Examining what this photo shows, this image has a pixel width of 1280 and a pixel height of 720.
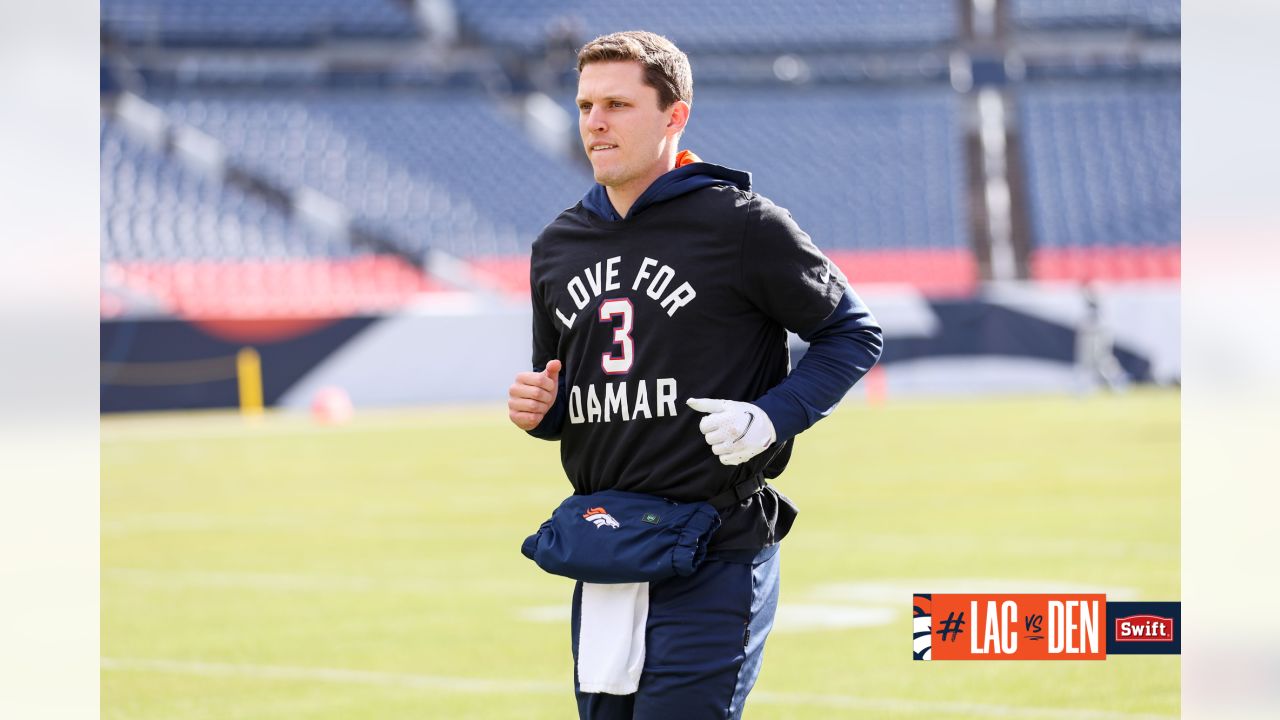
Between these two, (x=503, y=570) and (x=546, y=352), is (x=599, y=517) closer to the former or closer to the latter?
(x=546, y=352)

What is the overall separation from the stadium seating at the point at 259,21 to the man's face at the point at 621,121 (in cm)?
3380

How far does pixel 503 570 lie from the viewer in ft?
34.5

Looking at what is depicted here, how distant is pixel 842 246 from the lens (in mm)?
36250

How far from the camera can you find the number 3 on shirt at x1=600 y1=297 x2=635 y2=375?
12.1ft

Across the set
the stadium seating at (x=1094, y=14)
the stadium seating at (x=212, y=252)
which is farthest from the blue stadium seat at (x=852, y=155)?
the stadium seating at (x=212, y=252)

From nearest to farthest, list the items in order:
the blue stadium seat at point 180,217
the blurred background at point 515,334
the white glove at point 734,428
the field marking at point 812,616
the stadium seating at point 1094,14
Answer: the white glove at point 734,428
the blurred background at point 515,334
the field marking at point 812,616
the blue stadium seat at point 180,217
the stadium seating at point 1094,14

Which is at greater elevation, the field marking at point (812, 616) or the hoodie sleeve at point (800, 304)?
the hoodie sleeve at point (800, 304)

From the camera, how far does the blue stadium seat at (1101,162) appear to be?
3622cm

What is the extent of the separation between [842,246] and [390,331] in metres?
12.0

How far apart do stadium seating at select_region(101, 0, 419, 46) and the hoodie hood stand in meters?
33.7

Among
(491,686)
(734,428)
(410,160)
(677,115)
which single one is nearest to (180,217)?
(410,160)

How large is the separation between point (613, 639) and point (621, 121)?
3.43 feet

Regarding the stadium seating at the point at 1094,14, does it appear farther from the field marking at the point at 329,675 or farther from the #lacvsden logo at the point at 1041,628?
the field marking at the point at 329,675

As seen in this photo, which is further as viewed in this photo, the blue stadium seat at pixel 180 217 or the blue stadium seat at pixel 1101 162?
the blue stadium seat at pixel 1101 162
